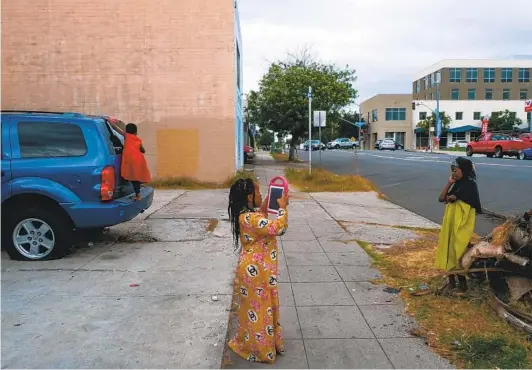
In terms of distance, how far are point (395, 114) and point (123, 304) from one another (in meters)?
84.7

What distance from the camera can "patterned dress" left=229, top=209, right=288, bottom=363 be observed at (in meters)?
3.57

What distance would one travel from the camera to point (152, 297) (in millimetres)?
4957

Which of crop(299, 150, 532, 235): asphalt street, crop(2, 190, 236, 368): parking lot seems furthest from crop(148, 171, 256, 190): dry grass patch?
crop(2, 190, 236, 368): parking lot

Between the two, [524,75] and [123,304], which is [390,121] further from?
[123,304]

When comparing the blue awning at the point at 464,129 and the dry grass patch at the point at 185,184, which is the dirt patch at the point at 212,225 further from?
the blue awning at the point at 464,129

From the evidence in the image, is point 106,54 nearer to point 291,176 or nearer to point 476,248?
point 291,176

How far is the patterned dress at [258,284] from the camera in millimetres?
3566

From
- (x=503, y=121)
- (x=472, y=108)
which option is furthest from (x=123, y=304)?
(x=472, y=108)

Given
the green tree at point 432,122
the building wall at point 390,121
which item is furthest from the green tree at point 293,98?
the building wall at point 390,121

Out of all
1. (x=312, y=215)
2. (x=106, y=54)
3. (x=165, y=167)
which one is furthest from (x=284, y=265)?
(x=106, y=54)

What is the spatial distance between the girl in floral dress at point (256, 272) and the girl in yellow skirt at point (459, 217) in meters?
2.17

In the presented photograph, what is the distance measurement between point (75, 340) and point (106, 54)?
13.3 m

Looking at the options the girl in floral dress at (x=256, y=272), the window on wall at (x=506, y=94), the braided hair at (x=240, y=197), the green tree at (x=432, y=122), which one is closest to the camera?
the girl in floral dress at (x=256, y=272)

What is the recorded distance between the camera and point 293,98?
2723 cm
